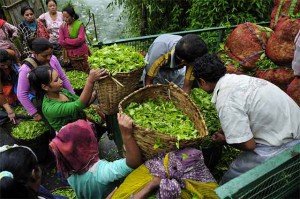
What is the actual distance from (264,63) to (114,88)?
2392 millimetres

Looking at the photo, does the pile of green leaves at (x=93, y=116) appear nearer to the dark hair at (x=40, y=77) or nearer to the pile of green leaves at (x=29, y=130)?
the pile of green leaves at (x=29, y=130)

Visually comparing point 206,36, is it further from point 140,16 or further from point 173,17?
point 140,16

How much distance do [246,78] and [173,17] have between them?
15.8ft

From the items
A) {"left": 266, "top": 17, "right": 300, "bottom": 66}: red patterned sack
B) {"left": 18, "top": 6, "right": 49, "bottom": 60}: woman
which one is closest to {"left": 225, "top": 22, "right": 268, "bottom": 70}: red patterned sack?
{"left": 266, "top": 17, "right": 300, "bottom": 66}: red patterned sack

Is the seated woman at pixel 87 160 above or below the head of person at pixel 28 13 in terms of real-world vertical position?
below

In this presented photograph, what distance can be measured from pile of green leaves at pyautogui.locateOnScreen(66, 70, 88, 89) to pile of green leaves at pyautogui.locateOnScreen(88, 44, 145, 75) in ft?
7.26

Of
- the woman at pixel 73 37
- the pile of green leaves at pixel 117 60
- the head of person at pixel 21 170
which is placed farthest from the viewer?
the woman at pixel 73 37

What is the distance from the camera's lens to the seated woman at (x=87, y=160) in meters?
2.41

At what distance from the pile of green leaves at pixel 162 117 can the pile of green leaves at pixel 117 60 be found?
1.25ft

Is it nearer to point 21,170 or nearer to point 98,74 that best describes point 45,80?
point 98,74

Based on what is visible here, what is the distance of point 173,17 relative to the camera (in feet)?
22.7

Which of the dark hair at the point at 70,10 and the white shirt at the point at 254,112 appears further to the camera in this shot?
the dark hair at the point at 70,10

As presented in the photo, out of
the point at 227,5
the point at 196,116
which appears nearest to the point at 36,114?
the point at 196,116

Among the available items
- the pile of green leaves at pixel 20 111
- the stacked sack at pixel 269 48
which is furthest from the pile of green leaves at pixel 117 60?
→ the pile of green leaves at pixel 20 111
